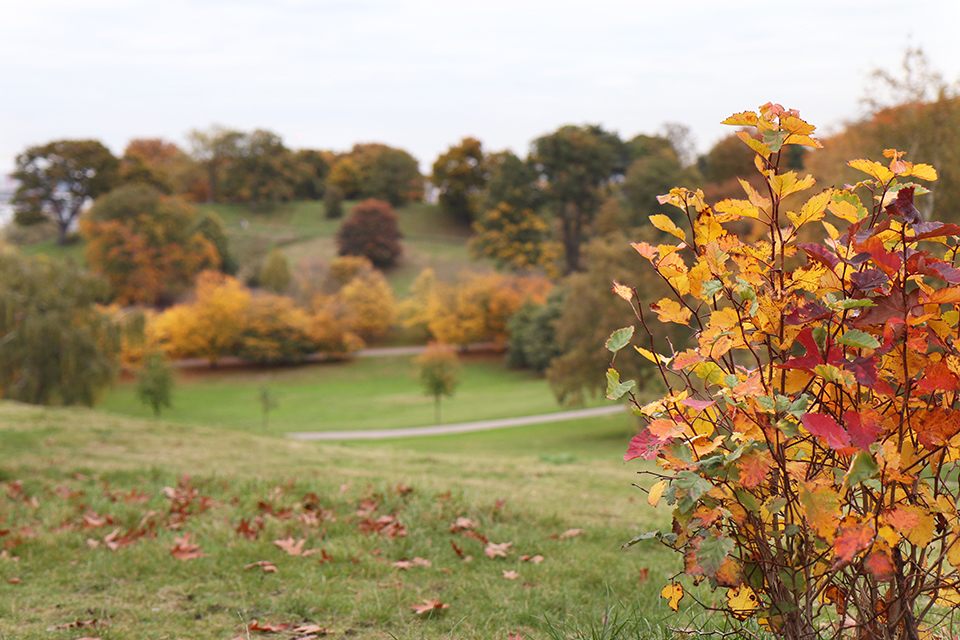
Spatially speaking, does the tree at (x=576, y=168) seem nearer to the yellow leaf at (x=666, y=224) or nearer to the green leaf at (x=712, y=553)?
the yellow leaf at (x=666, y=224)

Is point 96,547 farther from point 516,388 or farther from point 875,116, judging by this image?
point 516,388

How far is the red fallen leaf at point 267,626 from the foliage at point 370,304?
1550 inches

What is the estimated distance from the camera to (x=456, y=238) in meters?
62.4

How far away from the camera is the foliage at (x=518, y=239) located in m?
48.2

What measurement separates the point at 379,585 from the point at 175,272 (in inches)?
1861

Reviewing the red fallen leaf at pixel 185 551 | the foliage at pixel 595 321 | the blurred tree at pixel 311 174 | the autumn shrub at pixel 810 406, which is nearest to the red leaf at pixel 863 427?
the autumn shrub at pixel 810 406

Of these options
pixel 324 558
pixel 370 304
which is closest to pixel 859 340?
pixel 324 558

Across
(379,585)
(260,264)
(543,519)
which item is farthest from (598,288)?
(260,264)

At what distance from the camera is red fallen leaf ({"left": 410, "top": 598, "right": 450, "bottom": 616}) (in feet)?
8.91

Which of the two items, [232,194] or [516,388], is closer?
[516,388]

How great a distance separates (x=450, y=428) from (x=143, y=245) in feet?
99.2

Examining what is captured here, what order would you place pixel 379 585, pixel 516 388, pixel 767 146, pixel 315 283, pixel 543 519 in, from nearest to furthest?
pixel 767 146
pixel 379 585
pixel 543 519
pixel 516 388
pixel 315 283

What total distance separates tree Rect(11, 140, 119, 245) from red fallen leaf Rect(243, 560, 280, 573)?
57960 mm

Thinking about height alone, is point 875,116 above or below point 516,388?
above
